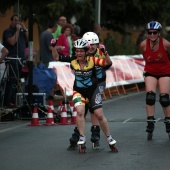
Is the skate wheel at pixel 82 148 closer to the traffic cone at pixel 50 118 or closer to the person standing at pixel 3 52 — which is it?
the traffic cone at pixel 50 118

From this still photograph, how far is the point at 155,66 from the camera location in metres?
13.7

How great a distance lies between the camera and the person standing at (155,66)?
1362 centimetres

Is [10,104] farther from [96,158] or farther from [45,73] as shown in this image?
[96,158]

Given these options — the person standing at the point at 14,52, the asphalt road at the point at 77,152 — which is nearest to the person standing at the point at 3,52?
the person standing at the point at 14,52

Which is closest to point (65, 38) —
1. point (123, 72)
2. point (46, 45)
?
point (46, 45)

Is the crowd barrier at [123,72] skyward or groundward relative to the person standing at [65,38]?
groundward

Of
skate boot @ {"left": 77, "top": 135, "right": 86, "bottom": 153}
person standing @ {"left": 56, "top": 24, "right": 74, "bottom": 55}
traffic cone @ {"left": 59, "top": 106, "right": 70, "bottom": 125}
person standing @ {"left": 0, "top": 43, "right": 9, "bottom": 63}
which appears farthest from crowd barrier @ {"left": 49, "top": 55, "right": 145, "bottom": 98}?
skate boot @ {"left": 77, "top": 135, "right": 86, "bottom": 153}

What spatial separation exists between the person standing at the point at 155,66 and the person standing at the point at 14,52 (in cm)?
478

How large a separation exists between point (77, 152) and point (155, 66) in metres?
2.28

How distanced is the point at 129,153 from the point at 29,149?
1.56 meters

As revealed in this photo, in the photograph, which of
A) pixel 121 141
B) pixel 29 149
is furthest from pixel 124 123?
pixel 29 149

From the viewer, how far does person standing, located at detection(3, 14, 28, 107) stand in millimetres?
18234

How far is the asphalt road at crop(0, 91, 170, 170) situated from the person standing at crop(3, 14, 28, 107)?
1506mm

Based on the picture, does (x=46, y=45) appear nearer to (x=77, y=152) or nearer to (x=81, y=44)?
(x=81, y=44)
